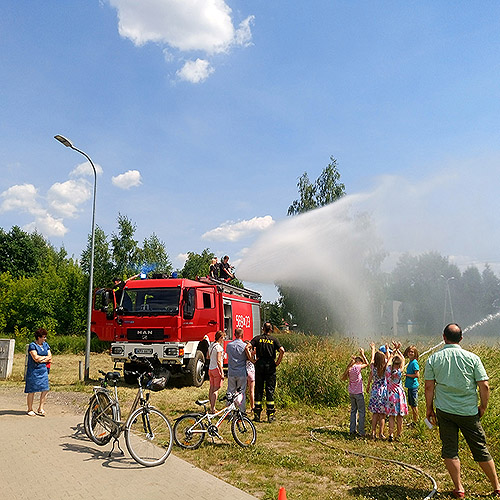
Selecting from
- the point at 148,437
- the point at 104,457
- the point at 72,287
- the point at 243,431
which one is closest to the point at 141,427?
→ the point at 148,437

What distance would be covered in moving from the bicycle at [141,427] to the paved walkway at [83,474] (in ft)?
0.50

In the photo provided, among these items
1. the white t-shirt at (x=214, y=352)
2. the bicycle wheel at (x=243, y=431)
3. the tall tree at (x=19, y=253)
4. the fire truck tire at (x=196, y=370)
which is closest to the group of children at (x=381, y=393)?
the bicycle wheel at (x=243, y=431)

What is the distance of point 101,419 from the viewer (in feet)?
23.5

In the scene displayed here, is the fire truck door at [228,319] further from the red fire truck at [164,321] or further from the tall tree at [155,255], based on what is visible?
the tall tree at [155,255]

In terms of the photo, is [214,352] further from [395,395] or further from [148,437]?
[395,395]

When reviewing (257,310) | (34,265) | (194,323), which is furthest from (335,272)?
(34,265)

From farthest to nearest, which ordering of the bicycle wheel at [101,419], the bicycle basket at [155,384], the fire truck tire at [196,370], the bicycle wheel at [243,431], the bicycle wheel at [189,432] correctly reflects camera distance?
the fire truck tire at [196,370] < the bicycle wheel at [243,431] < the bicycle wheel at [189,432] < the bicycle wheel at [101,419] < the bicycle basket at [155,384]

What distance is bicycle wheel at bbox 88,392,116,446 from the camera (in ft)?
22.8

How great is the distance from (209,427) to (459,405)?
3.66 meters

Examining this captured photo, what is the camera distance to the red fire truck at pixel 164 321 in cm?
1300

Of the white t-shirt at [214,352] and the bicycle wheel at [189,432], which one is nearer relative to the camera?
the bicycle wheel at [189,432]

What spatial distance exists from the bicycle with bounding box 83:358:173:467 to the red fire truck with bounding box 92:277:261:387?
5.38 meters

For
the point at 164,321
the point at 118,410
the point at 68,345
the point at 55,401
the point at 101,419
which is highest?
the point at 164,321

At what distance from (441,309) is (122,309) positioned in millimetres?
27328
